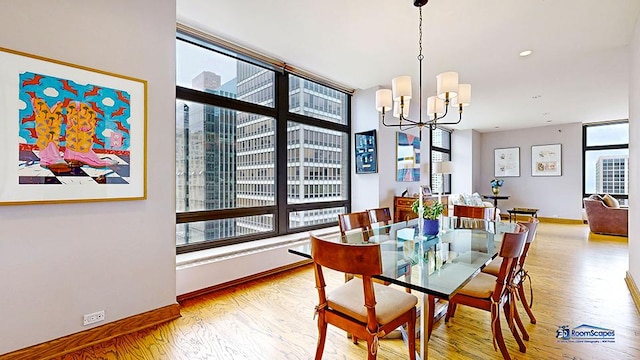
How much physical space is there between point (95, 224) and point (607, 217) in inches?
326

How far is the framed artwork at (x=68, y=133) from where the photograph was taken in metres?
1.71

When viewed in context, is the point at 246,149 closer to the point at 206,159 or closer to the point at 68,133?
the point at 206,159

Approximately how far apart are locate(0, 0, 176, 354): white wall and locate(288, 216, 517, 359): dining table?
121cm

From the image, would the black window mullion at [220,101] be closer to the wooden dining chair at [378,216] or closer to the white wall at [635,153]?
the wooden dining chair at [378,216]

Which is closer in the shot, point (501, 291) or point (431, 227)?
point (501, 291)

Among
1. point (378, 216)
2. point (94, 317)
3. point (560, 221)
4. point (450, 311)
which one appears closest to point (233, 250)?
point (94, 317)

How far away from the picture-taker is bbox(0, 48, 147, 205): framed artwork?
171 cm

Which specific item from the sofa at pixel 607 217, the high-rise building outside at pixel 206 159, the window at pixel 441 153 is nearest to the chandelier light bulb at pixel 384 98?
the high-rise building outside at pixel 206 159

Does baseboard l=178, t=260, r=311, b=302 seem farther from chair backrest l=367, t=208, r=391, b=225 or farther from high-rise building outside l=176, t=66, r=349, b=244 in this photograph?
chair backrest l=367, t=208, r=391, b=225

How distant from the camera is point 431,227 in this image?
2.40 m

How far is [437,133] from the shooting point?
7.71 metres

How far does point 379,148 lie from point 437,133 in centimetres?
393

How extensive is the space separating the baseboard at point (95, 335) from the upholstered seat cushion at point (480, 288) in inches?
88.4

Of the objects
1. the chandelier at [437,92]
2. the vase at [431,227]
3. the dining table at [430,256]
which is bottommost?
the dining table at [430,256]
